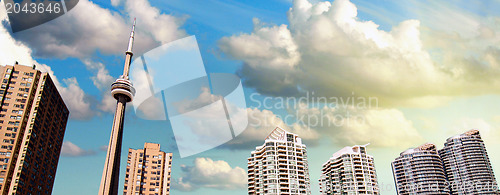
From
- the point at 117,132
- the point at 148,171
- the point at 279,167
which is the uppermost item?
the point at 117,132

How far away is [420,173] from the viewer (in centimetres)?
15738

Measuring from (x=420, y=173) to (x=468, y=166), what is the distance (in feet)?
80.8

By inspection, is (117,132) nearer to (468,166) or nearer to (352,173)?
(352,173)

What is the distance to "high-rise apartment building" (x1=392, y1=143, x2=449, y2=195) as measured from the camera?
154 meters

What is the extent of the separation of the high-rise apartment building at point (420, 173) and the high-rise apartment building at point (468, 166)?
7.88 m

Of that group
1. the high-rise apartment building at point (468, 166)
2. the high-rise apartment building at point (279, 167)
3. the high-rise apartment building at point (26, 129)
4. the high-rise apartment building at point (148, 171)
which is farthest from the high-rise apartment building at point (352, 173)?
the high-rise apartment building at point (26, 129)

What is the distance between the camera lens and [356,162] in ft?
413

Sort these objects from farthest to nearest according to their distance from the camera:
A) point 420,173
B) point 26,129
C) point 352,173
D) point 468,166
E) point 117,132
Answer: point 468,166, point 420,173, point 352,173, point 26,129, point 117,132

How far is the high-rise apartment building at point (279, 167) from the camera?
11012 cm

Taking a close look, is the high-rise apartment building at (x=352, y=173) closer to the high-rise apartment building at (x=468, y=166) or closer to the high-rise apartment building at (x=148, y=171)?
the high-rise apartment building at (x=148, y=171)

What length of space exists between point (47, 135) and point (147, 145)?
3049 centimetres

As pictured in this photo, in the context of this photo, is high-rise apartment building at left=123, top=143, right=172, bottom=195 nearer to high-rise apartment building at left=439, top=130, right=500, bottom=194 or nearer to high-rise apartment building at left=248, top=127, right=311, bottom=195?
high-rise apartment building at left=248, top=127, right=311, bottom=195

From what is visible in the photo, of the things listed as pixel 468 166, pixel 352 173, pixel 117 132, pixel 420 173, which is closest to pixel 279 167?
pixel 352 173

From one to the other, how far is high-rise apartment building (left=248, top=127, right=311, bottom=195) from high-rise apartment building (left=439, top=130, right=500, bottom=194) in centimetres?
8674
